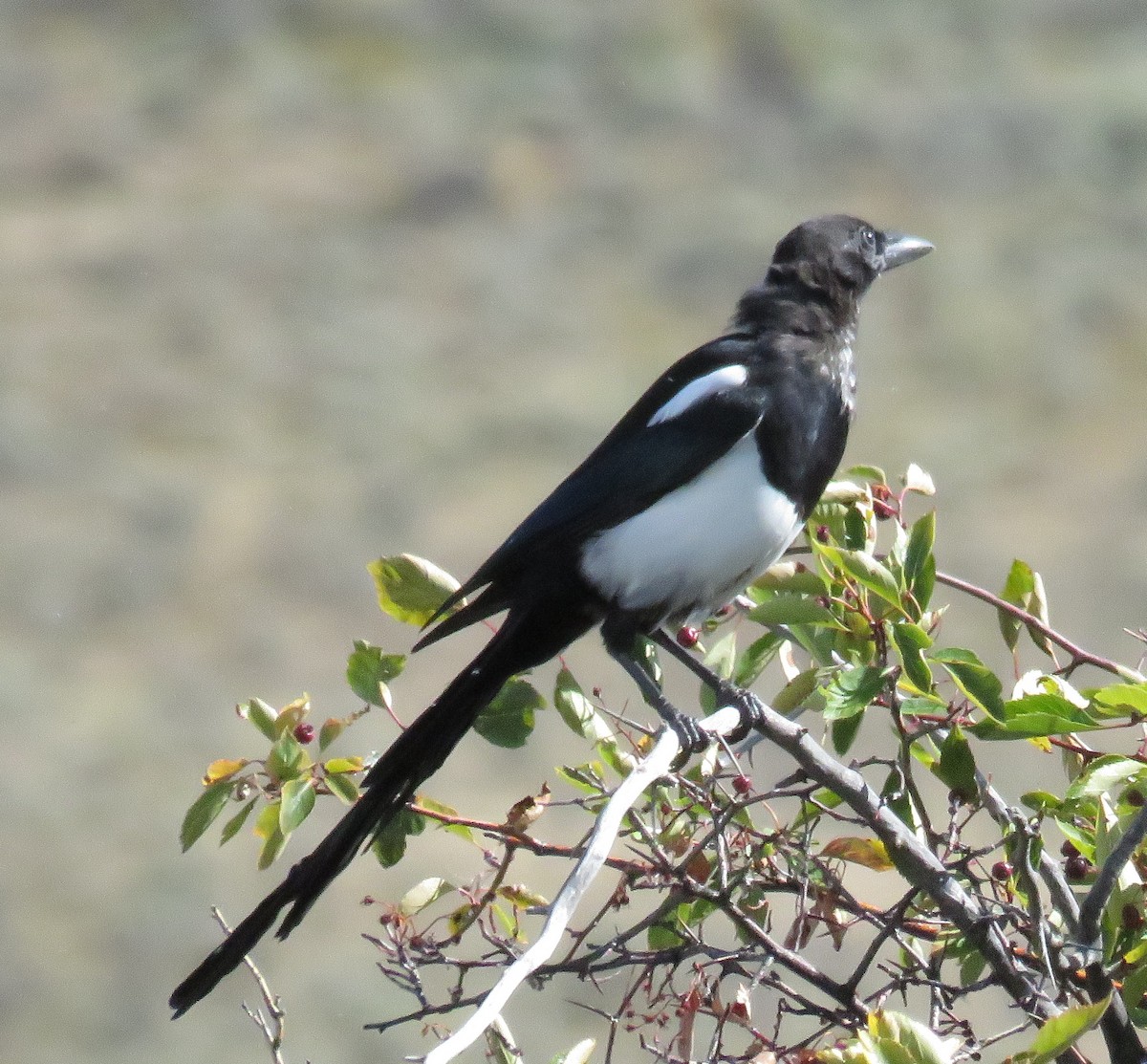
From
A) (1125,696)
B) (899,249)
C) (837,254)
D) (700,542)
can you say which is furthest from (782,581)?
(899,249)

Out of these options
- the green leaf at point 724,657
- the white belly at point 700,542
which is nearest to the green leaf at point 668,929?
the green leaf at point 724,657

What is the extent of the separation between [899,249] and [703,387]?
28.2 inches

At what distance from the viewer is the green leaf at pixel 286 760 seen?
206 centimetres

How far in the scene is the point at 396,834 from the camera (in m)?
2.24

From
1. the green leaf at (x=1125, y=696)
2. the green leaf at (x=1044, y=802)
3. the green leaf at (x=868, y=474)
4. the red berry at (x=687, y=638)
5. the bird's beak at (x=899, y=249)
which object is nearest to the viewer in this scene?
the green leaf at (x=1125, y=696)

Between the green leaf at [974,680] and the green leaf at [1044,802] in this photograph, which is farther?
the green leaf at [1044,802]

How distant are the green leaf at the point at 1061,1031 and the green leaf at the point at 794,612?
2.08 ft

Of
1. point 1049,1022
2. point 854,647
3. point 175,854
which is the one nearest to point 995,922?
point 854,647

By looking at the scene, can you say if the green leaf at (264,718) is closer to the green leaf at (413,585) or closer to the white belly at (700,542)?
the green leaf at (413,585)

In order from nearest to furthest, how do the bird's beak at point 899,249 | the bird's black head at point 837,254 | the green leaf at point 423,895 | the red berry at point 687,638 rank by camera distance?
1. the green leaf at point 423,895
2. the red berry at point 687,638
3. the bird's black head at point 837,254
4. the bird's beak at point 899,249

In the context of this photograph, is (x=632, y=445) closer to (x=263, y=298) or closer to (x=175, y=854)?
(x=175, y=854)

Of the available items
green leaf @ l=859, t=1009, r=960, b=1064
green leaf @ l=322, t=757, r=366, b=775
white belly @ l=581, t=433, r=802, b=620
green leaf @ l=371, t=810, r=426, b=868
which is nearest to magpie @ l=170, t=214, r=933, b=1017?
white belly @ l=581, t=433, r=802, b=620

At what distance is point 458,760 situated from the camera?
992 centimetres

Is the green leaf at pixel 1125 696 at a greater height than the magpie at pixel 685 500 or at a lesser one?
lesser
